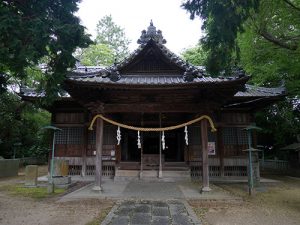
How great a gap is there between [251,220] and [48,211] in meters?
6.43

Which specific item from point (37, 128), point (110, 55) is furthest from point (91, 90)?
point (110, 55)

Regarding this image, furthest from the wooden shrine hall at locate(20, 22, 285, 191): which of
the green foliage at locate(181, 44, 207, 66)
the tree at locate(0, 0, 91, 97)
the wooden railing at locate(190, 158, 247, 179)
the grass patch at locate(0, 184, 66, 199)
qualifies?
the green foliage at locate(181, 44, 207, 66)

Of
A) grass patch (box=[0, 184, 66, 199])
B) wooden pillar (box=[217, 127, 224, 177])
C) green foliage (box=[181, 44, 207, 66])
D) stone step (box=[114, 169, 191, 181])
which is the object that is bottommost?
grass patch (box=[0, 184, 66, 199])

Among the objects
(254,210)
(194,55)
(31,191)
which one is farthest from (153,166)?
(194,55)

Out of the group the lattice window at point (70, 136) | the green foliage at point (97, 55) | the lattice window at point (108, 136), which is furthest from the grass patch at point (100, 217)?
the green foliage at point (97, 55)

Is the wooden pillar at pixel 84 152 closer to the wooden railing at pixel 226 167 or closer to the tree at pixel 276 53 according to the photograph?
the wooden railing at pixel 226 167

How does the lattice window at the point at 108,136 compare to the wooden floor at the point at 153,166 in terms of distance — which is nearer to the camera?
the wooden floor at the point at 153,166

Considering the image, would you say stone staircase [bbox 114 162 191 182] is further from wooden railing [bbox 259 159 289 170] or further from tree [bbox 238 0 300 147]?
wooden railing [bbox 259 159 289 170]

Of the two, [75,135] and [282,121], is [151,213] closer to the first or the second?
[75,135]

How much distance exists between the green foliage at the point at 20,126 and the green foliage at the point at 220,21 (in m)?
20.2

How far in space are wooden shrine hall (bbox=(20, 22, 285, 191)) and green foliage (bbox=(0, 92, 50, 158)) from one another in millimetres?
9894

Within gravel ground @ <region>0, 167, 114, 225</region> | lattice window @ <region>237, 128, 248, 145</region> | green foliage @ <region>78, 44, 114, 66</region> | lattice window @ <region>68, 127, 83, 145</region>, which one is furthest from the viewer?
green foliage @ <region>78, 44, 114, 66</region>

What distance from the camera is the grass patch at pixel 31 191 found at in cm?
1154

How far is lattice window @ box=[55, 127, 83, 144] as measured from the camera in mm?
17000
